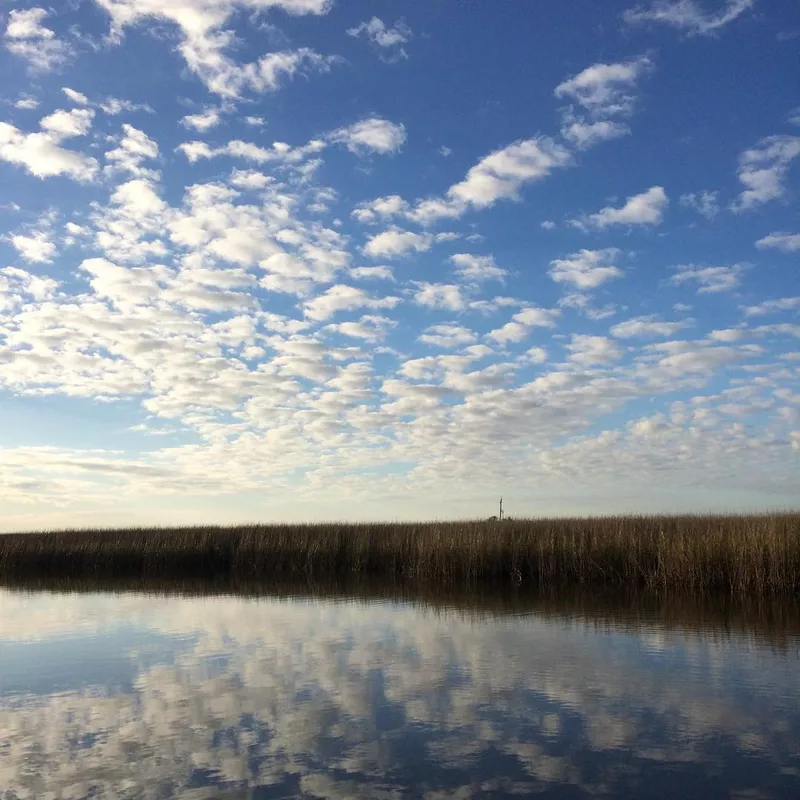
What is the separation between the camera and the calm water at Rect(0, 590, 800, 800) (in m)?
3.68

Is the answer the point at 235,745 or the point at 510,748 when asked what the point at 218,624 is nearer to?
the point at 235,745

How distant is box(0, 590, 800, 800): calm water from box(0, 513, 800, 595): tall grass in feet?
13.5

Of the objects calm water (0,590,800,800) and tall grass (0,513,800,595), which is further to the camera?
tall grass (0,513,800,595)

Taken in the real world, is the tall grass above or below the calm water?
above

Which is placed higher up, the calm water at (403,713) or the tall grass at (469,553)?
the tall grass at (469,553)

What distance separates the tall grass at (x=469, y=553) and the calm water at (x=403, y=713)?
4.12 meters

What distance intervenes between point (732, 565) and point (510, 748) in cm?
853

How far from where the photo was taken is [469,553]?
14.8 metres

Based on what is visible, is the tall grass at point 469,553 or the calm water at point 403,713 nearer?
Answer: the calm water at point 403,713

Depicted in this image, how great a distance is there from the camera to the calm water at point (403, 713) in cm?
368

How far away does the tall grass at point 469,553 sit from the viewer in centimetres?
1165

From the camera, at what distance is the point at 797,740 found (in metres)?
4.18

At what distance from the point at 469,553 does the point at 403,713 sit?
10.0 m

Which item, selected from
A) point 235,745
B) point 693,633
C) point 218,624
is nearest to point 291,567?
point 218,624
